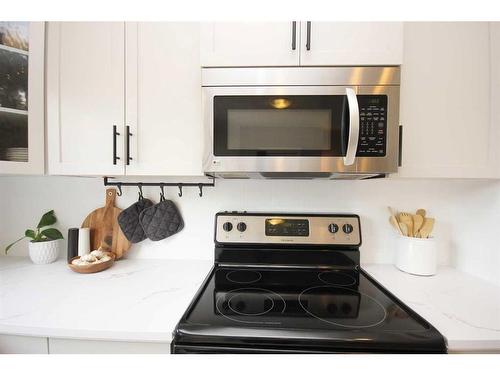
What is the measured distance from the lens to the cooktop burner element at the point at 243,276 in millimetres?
980

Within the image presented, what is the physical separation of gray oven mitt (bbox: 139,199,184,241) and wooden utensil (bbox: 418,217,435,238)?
1.23 meters

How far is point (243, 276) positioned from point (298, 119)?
73 centimetres

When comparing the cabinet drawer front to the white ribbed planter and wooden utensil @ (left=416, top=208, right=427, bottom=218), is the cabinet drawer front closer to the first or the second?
the white ribbed planter

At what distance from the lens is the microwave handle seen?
71 cm

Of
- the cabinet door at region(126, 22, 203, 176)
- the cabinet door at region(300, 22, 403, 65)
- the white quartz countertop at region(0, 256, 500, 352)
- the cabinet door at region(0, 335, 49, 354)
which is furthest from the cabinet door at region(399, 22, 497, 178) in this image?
the cabinet door at region(0, 335, 49, 354)

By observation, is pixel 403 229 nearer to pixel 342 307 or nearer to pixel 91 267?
pixel 342 307

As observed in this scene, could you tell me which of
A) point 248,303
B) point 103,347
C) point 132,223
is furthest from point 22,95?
point 248,303

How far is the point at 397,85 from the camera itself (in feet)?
2.57

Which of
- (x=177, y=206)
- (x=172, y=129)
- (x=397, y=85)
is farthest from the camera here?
(x=177, y=206)

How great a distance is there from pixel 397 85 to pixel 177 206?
1119mm

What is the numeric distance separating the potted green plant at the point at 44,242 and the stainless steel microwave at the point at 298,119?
3.37 ft
